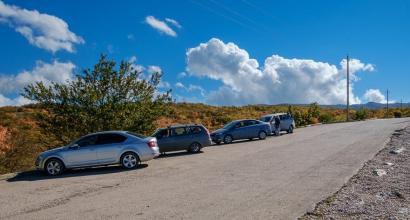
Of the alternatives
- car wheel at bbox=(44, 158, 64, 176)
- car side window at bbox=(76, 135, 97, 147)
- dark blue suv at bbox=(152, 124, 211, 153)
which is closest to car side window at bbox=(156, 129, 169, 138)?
dark blue suv at bbox=(152, 124, 211, 153)

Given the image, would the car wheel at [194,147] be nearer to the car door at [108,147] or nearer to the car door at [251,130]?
the car door at [108,147]

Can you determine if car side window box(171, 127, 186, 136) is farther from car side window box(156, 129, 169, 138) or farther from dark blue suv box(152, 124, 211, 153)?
car side window box(156, 129, 169, 138)

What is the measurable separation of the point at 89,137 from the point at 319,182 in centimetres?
878

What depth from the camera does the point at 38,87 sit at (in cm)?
2322

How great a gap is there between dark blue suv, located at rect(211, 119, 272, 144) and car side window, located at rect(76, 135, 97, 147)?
1241 centimetres

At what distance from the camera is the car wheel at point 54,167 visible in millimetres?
16766

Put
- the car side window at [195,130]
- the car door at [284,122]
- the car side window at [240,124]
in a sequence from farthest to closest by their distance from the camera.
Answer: the car door at [284,122] → the car side window at [240,124] → the car side window at [195,130]

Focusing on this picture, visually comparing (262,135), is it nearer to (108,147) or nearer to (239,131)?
(239,131)

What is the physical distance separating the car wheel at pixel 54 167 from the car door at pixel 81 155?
11.2 inches

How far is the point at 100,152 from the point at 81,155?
68 centimetres

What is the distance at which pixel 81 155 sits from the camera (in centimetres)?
1698

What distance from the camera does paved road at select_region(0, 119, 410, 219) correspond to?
31.4ft

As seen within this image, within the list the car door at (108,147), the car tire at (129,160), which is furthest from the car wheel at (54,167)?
the car tire at (129,160)

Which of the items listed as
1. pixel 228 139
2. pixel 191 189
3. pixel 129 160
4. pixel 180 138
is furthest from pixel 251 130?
pixel 191 189
